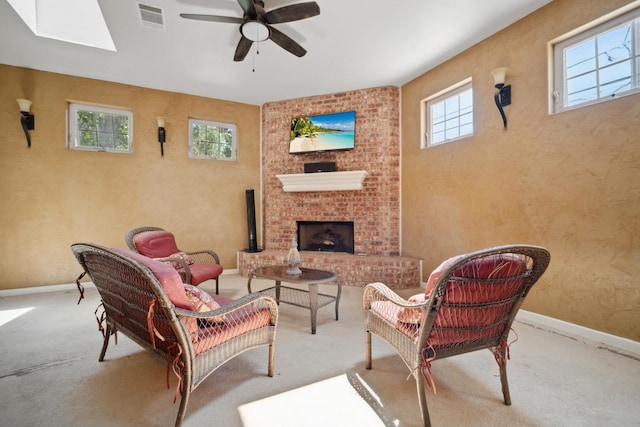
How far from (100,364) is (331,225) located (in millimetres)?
3308

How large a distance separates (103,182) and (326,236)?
3.34 metres

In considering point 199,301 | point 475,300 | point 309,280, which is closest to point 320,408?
point 199,301

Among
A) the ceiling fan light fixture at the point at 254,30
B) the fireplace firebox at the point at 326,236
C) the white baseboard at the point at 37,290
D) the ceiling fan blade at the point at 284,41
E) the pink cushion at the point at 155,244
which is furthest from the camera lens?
the fireplace firebox at the point at 326,236

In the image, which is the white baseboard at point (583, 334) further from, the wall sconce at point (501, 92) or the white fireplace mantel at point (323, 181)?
the white fireplace mantel at point (323, 181)

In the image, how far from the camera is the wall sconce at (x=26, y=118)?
11.5 ft

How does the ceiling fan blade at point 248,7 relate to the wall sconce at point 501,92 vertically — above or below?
above

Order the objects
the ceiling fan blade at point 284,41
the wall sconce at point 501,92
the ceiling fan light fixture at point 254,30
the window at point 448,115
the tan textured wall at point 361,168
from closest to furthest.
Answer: the ceiling fan light fixture at point 254,30 → the ceiling fan blade at point 284,41 → the wall sconce at point 501,92 → the window at point 448,115 → the tan textured wall at point 361,168

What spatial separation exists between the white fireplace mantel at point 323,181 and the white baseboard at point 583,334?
2519mm

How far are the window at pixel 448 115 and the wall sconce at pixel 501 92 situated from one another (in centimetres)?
44

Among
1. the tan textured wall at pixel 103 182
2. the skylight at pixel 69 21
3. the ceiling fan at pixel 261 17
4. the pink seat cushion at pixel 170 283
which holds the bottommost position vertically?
the pink seat cushion at pixel 170 283

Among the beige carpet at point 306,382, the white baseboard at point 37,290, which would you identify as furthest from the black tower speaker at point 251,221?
the beige carpet at point 306,382

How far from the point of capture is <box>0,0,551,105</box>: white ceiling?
260 cm

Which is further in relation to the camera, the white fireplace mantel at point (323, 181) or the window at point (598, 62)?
the white fireplace mantel at point (323, 181)

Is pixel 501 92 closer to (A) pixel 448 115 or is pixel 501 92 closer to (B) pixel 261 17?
(A) pixel 448 115
